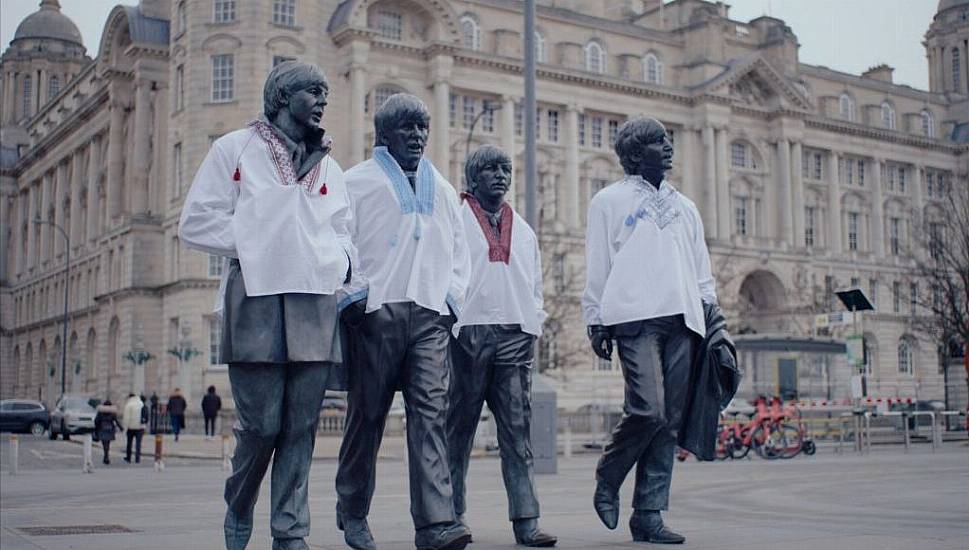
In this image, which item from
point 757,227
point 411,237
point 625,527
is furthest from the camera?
point 757,227

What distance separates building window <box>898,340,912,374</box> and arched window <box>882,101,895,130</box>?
15585mm

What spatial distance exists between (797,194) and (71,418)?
46742mm

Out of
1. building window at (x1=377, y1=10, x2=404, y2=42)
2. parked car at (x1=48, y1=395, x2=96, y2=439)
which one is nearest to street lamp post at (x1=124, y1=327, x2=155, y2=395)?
parked car at (x1=48, y1=395, x2=96, y2=439)

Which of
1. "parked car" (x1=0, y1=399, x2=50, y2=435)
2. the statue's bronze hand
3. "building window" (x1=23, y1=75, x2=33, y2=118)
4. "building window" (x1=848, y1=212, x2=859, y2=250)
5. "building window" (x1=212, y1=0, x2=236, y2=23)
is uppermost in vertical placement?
"building window" (x1=23, y1=75, x2=33, y2=118)

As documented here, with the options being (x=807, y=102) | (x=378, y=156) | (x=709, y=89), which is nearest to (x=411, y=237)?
(x=378, y=156)

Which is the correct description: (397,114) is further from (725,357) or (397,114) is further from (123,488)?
(123,488)

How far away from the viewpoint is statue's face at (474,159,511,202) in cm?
830

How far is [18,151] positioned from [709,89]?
193 feet

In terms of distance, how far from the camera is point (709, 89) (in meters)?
69.8

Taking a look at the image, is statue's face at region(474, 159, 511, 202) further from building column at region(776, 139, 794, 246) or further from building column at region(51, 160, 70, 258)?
building column at region(51, 160, 70, 258)

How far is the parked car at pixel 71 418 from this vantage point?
141ft

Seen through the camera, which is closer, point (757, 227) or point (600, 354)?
point (600, 354)

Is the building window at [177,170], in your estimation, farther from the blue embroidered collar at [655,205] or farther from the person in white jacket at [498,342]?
the blue embroidered collar at [655,205]

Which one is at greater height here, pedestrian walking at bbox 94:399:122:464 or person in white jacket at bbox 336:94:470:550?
person in white jacket at bbox 336:94:470:550
